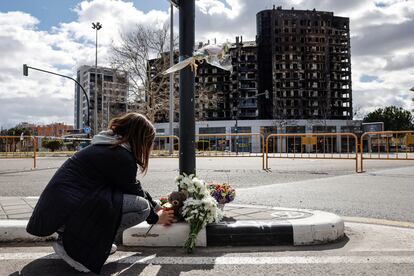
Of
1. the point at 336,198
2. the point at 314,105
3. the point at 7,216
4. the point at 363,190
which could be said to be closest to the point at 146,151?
the point at 7,216

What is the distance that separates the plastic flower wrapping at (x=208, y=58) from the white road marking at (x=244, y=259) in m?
2.00

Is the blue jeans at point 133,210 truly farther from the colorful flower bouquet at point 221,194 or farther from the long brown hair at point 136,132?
the colorful flower bouquet at point 221,194

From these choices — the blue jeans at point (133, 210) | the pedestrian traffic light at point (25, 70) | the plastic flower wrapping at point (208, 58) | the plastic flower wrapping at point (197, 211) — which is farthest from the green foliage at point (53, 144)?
the blue jeans at point (133, 210)

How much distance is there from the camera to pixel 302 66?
3536 inches

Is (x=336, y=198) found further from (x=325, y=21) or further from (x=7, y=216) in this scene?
(x=325, y=21)

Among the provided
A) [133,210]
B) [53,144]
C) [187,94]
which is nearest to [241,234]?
[133,210]

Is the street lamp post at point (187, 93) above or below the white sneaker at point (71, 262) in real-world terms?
above

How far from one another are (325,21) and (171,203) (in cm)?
9698

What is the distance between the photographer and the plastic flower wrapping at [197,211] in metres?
3.60

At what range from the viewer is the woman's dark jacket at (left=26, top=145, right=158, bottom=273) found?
2875mm

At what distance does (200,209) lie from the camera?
3.66m

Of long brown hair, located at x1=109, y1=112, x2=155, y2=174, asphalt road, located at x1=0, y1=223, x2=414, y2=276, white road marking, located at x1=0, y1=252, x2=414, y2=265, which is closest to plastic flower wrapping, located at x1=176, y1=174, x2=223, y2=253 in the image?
asphalt road, located at x1=0, y1=223, x2=414, y2=276

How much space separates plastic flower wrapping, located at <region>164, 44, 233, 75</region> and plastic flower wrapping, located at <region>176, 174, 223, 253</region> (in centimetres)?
132

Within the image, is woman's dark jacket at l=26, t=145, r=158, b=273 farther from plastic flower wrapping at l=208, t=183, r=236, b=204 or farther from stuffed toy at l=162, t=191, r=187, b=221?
plastic flower wrapping at l=208, t=183, r=236, b=204
